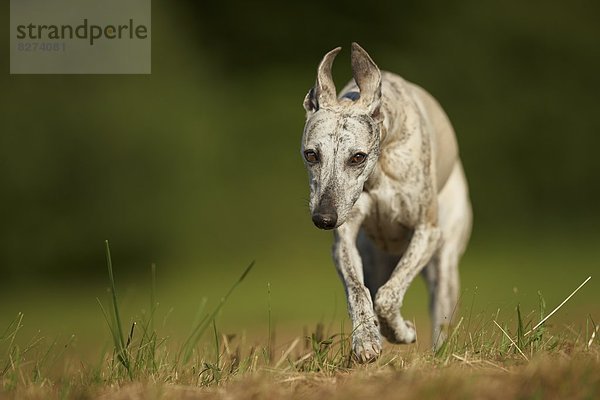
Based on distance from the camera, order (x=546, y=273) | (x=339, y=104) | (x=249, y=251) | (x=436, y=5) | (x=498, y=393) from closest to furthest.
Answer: (x=498, y=393) < (x=339, y=104) < (x=546, y=273) < (x=249, y=251) < (x=436, y=5)

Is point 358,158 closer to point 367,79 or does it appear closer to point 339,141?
point 339,141

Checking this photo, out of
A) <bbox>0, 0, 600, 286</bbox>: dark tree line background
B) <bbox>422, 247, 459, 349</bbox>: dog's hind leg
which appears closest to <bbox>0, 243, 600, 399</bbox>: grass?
<bbox>422, 247, 459, 349</bbox>: dog's hind leg

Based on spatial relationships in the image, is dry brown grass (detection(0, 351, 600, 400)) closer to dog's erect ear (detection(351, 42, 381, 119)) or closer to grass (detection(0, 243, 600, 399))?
grass (detection(0, 243, 600, 399))

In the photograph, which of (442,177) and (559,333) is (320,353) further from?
(442,177)

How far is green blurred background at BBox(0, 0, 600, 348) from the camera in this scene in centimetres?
1645

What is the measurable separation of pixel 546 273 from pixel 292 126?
5650 mm

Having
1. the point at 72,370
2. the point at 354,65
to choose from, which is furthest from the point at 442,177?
the point at 72,370

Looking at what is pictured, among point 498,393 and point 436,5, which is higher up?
point 436,5

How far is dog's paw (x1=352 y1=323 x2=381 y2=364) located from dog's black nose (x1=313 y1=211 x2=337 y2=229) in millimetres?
658

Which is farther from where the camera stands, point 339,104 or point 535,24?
point 535,24

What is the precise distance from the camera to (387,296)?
18.1 ft

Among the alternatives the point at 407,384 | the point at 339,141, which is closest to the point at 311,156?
the point at 339,141

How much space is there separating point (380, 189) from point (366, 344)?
104 centimetres

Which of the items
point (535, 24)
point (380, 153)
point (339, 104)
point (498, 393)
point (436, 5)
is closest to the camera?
point (498, 393)
